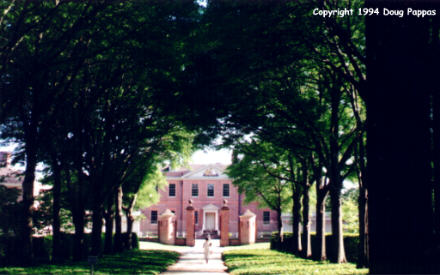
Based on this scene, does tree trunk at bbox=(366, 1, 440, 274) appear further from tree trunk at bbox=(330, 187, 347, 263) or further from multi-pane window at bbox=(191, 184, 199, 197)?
multi-pane window at bbox=(191, 184, 199, 197)

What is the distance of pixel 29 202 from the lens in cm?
1510

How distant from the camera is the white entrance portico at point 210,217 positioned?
61.4 m

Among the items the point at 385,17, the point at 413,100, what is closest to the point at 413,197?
the point at 413,100

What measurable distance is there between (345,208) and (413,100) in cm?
4021

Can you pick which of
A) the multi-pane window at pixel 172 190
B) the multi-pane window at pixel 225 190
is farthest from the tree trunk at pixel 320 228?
the multi-pane window at pixel 172 190

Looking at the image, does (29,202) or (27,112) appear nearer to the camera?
(29,202)

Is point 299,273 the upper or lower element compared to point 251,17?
lower

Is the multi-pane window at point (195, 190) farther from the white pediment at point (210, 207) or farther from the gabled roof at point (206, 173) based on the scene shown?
the white pediment at point (210, 207)

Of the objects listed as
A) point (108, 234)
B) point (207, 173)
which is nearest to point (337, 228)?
point (108, 234)

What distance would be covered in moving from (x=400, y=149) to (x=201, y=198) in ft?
196

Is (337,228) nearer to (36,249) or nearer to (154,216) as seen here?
(36,249)

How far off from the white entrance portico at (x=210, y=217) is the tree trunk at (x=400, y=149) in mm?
57842

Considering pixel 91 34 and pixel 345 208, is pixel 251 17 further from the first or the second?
pixel 345 208

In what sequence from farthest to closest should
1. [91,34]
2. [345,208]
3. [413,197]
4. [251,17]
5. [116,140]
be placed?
[345,208] < [116,140] < [91,34] < [251,17] < [413,197]
